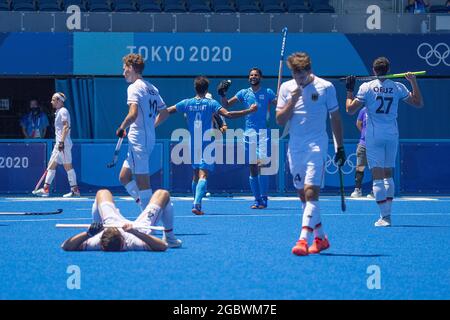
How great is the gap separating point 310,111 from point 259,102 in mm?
6851

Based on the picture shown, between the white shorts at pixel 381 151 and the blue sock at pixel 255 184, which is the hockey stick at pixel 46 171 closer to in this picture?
the blue sock at pixel 255 184

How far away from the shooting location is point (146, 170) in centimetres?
1180

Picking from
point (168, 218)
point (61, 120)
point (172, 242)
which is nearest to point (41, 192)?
point (61, 120)

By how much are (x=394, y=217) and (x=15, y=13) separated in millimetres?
13102

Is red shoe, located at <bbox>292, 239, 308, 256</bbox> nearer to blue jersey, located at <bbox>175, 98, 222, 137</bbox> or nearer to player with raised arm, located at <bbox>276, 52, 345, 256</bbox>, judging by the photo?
player with raised arm, located at <bbox>276, 52, 345, 256</bbox>

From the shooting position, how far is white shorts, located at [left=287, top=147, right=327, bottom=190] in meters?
9.95

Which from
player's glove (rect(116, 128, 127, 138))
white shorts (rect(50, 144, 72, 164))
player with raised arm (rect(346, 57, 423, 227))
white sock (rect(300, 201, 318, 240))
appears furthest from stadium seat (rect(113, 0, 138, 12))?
white sock (rect(300, 201, 318, 240))

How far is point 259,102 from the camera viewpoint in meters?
16.9

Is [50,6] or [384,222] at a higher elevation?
[50,6]

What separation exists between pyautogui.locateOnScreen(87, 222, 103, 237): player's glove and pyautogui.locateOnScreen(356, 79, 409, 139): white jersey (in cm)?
487

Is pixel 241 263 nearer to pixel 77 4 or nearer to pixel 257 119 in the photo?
pixel 257 119

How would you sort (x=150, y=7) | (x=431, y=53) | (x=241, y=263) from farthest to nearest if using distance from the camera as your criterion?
(x=150, y=7) → (x=431, y=53) → (x=241, y=263)

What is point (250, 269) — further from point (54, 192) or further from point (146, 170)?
point (54, 192)
